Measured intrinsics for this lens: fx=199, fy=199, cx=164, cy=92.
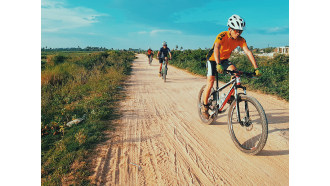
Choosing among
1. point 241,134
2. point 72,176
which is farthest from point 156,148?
point 241,134

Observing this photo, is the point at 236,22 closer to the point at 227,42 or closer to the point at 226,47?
the point at 227,42

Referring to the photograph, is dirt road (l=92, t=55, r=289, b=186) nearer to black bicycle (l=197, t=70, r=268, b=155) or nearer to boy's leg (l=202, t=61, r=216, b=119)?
black bicycle (l=197, t=70, r=268, b=155)

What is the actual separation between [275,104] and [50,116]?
695cm

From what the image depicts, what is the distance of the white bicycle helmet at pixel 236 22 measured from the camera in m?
3.66

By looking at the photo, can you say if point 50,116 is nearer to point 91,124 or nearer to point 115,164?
point 91,124

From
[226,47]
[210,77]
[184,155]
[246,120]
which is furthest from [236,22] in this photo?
[184,155]

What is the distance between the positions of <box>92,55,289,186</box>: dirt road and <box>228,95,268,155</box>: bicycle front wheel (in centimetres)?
17

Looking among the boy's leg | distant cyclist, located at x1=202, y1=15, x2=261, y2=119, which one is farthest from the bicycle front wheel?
→ the boy's leg

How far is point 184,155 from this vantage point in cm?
343

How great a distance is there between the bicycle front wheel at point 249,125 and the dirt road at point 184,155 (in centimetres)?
17

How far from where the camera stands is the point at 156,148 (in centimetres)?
367

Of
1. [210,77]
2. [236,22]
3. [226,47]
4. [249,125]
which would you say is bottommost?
[249,125]

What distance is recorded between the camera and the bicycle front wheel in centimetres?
320

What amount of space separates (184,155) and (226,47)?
7.82 feet
